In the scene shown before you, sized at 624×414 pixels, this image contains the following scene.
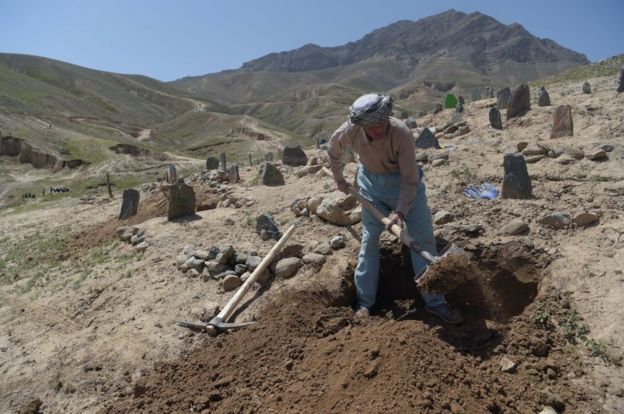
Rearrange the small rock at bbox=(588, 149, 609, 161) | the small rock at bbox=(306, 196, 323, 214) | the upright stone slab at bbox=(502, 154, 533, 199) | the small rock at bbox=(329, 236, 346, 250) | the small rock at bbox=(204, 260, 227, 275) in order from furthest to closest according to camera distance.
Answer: the small rock at bbox=(306, 196, 323, 214)
the small rock at bbox=(588, 149, 609, 161)
the upright stone slab at bbox=(502, 154, 533, 199)
the small rock at bbox=(204, 260, 227, 275)
the small rock at bbox=(329, 236, 346, 250)

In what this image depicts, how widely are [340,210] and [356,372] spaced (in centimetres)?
294

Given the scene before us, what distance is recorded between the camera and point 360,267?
4.44 meters

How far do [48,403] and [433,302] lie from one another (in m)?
3.56

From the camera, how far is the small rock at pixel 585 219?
4762mm

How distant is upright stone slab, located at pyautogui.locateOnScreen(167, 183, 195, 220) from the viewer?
26.7 ft

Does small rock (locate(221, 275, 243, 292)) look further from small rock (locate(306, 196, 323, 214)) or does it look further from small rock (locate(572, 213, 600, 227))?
small rock (locate(572, 213, 600, 227))

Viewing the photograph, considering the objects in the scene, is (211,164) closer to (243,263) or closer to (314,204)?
(314,204)

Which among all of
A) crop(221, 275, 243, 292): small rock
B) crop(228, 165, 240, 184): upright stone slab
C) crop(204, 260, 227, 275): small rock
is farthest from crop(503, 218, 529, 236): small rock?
crop(228, 165, 240, 184): upright stone slab

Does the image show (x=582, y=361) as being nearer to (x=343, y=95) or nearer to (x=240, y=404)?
(x=240, y=404)

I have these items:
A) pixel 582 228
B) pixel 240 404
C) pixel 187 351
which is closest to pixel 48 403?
pixel 187 351

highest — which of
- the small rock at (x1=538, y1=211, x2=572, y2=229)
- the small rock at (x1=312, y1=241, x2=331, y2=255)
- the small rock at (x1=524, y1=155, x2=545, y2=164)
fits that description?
the small rock at (x1=524, y1=155, x2=545, y2=164)

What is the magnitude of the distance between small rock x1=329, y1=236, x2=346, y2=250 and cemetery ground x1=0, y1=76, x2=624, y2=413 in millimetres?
37

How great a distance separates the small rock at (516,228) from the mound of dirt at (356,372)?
1202 mm

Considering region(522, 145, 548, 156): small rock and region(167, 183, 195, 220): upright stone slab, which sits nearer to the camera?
region(522, 145, 548, 156): small rock
